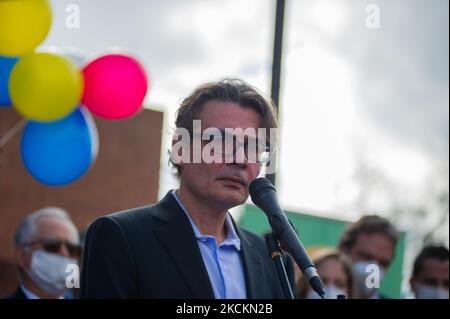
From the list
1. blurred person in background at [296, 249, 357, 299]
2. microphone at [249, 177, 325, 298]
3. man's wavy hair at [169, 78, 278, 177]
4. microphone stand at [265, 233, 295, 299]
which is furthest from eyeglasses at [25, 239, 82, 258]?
microphone stand at [265, 233, 295, 299]

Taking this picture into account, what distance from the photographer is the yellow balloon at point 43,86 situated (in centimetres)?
444

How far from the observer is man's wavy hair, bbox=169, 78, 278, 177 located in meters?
2.82

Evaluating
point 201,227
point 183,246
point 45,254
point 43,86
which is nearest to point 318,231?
point 45,254

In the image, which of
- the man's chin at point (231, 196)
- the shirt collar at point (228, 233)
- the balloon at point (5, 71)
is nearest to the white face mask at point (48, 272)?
the balloon at point (5, 71)

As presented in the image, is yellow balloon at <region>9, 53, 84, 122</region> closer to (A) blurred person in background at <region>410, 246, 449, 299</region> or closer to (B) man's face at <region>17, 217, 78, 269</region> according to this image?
(B) man's face at <region>17, 217, 78, 269</region>

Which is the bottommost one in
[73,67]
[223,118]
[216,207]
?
[216,207]

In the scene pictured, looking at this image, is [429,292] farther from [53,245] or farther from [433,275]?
[53,245]

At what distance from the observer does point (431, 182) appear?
21172mm

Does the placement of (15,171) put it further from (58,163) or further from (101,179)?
(58,163)

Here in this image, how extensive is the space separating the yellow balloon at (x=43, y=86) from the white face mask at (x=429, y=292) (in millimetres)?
2565

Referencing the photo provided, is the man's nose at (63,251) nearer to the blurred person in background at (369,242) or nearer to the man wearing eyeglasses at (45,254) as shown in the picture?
the man wearing eyeglasses at (45,254)

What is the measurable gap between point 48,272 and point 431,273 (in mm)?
2505

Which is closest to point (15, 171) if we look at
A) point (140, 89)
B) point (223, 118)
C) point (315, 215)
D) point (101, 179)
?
point (101, 179)
